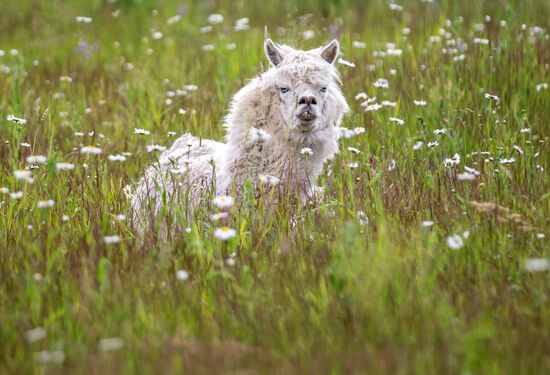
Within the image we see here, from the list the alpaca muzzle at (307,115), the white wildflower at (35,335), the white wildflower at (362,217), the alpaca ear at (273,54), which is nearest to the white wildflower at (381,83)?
the alpaca ear at (273,54)

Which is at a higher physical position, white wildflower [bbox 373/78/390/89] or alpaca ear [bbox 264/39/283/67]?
alpaca ear [bbox 264/39/283/67]

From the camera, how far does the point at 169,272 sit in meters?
4.02

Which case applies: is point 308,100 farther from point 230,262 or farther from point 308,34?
point 308,34

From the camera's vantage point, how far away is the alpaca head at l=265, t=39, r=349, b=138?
561 cm

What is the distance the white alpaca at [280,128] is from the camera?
5652 mm

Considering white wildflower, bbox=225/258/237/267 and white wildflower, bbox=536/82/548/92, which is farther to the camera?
white wildflower, bbox=536/82/548/92

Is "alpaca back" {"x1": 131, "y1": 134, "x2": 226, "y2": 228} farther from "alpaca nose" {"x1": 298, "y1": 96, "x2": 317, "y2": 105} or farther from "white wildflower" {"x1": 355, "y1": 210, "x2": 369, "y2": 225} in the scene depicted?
"white wildflower" {"x1": 355, "y1": 210, "x2": 369, "y2": 225}

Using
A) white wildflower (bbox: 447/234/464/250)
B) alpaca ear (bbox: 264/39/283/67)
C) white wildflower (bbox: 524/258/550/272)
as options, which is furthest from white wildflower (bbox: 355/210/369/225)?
alpaca ear (bbox: 264/39/283/67)

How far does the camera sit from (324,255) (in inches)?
163

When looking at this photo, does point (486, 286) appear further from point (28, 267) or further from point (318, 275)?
point (28, 267)

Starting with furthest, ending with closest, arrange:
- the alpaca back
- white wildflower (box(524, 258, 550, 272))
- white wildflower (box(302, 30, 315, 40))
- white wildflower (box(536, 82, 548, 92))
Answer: white wildflower (box(302, 30, 315, 40)) → white wildflower (box(536, 82, 548, 92)) → the alpaca back → white wildflower (box(524, 258, 550, 272))

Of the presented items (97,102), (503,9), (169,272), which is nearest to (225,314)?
(169,272)

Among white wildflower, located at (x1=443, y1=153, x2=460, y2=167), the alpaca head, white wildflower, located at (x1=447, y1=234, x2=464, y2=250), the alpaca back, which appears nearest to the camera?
white wildflower, located at (x1=447, y1=234, x2=464, y2=250)

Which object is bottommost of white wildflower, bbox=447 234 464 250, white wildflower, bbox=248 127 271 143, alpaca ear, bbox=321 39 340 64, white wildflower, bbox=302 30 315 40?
white wildflower, bbox=447 234 464 250
